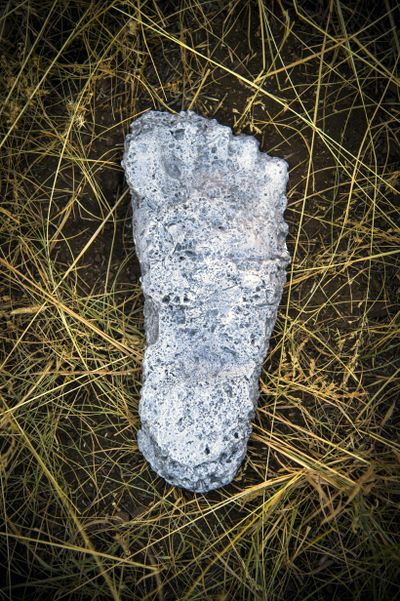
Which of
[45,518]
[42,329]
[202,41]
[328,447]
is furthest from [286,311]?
[45,518]

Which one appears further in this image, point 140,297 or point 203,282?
point 140,297

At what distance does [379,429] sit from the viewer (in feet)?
6.21

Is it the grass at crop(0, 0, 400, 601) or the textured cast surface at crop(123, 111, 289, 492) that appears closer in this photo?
the textured cast surface at crop(123, 111, 289, 492)

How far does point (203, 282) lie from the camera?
63.2 inches

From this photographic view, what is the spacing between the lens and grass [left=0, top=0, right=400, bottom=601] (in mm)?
1852

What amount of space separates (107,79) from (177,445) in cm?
134

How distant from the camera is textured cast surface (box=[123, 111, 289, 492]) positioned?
5.28ft

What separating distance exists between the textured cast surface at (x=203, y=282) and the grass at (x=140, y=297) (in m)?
0.21

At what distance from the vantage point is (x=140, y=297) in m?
1.92

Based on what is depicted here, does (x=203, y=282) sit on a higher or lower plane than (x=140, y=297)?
higher

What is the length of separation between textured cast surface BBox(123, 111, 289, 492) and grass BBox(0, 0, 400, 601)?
0.21m

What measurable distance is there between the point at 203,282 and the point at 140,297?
1.31ft

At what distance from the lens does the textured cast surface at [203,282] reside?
1.61 metres

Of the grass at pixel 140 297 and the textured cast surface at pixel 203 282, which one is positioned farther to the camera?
the grass at pixel 140 297
